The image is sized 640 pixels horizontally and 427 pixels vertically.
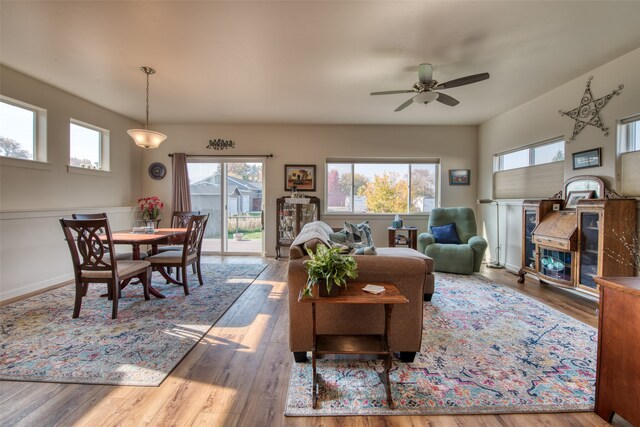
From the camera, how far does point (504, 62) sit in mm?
3020

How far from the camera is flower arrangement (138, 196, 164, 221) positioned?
16.7 ft

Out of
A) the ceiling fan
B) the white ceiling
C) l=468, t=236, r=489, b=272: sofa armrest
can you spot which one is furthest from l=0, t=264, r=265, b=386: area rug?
l=468, t=236, r=489, b=272: sofa armrest

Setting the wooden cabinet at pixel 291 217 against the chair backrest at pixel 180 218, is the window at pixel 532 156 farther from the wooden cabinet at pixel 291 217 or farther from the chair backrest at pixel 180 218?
the chair backrest at pixel 180 218

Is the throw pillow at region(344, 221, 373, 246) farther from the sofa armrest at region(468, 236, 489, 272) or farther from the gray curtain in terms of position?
the gray curtain

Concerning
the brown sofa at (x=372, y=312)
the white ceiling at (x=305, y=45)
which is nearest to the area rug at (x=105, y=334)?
the brown sofa at (x=372, y=312)

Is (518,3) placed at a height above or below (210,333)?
above

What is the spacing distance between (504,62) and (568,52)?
573 mm

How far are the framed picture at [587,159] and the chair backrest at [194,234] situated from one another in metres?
4.80

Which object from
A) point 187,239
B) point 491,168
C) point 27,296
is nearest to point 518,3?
point 491,168

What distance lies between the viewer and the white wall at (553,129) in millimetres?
2934

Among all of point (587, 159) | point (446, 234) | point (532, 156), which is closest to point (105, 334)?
point (446, 234)

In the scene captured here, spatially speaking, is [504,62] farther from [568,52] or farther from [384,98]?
[384,98]

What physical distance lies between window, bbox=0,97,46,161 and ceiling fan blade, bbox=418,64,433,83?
188 inches

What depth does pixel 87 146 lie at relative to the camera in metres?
4.41
